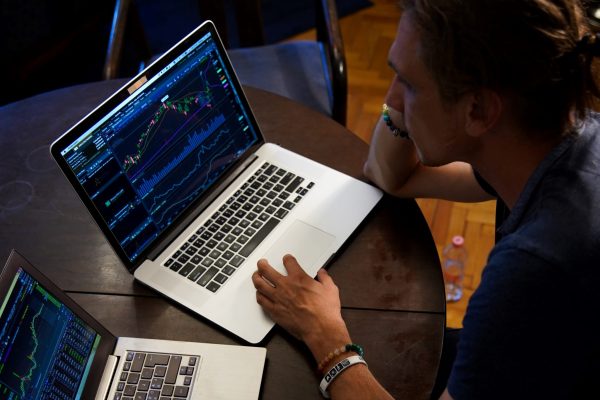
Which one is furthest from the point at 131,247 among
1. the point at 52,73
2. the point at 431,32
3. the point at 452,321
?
the point at 52,73

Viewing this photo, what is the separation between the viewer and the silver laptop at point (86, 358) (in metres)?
0.91

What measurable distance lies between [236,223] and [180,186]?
13cm

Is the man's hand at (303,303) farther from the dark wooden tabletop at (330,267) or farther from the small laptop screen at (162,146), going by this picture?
the small laptop screen at (162,146)

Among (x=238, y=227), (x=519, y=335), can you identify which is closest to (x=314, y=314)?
(x=238, y=227)

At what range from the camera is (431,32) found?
0.96m

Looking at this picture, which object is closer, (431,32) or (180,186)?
(431,32)

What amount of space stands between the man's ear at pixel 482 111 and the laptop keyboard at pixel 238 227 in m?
0.43

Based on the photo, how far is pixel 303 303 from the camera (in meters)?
1.14

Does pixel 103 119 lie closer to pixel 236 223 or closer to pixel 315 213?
pixel 236 223

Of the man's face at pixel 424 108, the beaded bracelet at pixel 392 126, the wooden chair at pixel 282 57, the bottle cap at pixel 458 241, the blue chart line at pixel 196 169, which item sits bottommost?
the bottle cap at pixel 458 241

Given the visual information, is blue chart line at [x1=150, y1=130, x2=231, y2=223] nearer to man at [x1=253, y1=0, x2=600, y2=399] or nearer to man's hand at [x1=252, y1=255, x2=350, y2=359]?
man's hand at [x1=252, y1=255, x2=350, y2=359]

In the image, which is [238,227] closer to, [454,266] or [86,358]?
[86,358]

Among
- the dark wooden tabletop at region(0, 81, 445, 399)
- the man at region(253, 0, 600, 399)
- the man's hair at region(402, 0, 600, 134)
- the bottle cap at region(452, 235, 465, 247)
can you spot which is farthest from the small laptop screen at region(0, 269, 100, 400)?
the bottle cap at region(452, 235, 465, 247)

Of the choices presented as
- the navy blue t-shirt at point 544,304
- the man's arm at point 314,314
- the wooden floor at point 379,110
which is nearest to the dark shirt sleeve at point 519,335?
the navy blue t-shirt at point 544,304
